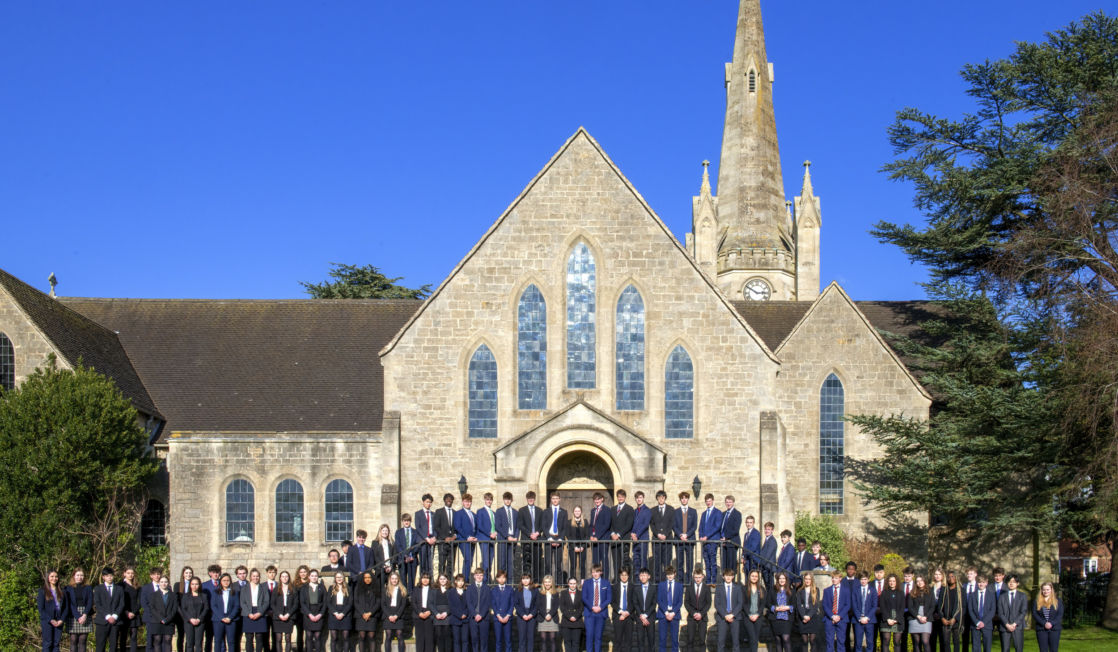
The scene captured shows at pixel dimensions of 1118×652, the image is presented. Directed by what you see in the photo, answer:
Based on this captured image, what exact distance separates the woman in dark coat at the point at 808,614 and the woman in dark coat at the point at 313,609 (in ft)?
24.2

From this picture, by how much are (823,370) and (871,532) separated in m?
4.24

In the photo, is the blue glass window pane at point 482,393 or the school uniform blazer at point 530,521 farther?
the blue glass window pane at point 482,393

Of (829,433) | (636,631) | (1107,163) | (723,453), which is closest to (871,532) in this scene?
(829,433)

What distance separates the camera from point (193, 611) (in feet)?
58.0

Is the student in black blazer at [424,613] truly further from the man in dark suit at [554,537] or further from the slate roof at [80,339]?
the slate roof at [80,339]

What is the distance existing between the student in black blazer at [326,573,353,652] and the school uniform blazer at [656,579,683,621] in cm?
483

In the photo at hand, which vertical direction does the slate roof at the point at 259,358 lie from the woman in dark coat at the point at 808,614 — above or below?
above

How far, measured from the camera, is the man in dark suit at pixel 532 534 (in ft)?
65.1

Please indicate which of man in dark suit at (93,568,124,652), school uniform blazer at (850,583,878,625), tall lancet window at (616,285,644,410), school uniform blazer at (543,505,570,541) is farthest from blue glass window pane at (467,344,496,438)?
school uniform blazer at (850,583,878,625)

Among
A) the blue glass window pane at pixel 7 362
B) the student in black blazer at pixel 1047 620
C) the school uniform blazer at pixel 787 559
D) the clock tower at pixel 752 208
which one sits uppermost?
the clock tower at pixel 752 208

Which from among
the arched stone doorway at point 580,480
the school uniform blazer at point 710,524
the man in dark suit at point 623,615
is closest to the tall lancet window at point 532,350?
the arched stone doorway at point 580,480

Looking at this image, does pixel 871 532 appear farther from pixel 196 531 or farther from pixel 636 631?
pixel 196 531

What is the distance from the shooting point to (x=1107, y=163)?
24844mm

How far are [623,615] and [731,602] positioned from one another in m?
1.70
